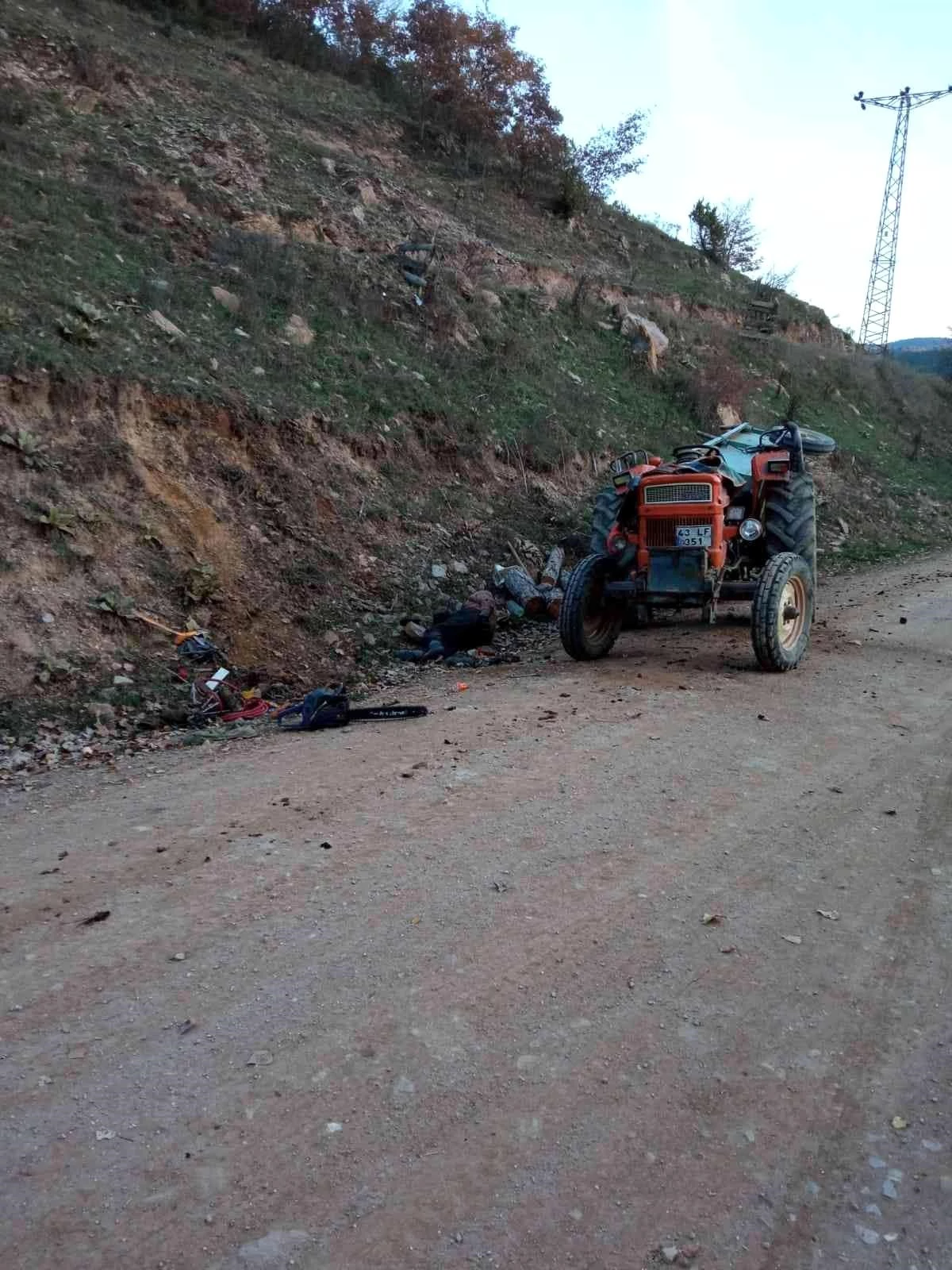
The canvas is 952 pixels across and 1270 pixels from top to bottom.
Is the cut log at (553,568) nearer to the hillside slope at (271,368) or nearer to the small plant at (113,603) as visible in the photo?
the hillside slope at (271,368)

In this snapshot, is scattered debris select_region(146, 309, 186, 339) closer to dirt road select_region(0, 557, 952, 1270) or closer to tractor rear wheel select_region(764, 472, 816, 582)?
dirt road select_region(0, 557, 952, 1270)

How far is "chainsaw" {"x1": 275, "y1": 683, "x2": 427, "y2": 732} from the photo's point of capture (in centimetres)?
686

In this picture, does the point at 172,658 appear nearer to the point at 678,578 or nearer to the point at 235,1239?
the point at 678,578

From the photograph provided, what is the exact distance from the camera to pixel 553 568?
38.0 ft

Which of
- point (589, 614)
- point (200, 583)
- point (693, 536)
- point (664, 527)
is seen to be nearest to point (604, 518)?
point (664, 527)

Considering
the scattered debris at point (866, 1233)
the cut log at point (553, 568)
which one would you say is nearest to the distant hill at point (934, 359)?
the cut log at point (553, 568)

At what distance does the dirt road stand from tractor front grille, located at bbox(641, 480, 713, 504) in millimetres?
2973

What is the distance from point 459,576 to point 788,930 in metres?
7.48

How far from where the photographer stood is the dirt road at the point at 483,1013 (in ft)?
7.86

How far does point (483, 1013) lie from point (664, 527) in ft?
A: 19.1

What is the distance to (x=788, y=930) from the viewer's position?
12.4 feet

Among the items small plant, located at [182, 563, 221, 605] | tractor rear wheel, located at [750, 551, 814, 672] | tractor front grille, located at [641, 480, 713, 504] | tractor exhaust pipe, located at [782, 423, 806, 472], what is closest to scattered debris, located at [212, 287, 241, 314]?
small plant, located at [182, 563, 221, 605]

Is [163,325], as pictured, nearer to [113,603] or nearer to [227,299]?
[227,299]

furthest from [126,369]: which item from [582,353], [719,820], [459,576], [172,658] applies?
[582,353]
